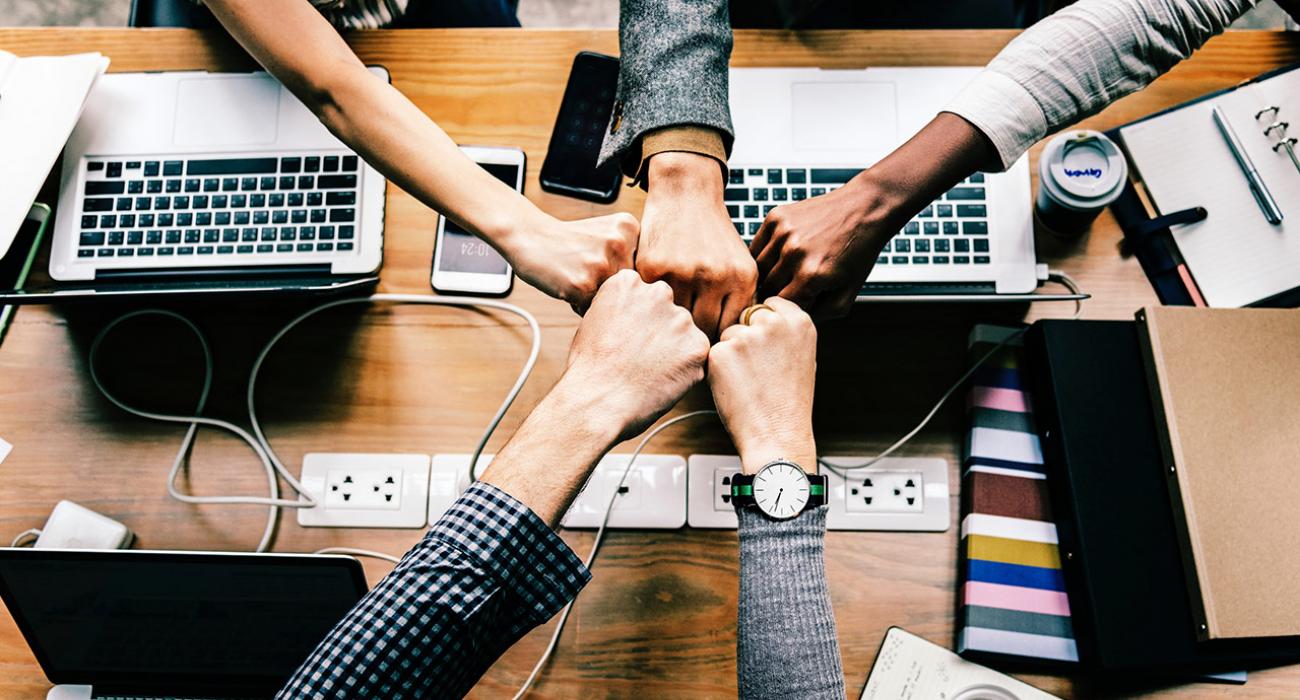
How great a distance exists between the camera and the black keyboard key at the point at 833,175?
929 mm

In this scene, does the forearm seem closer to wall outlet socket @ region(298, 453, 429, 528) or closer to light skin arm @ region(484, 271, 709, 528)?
light skin arm @ region(484, 271, 709, 528)

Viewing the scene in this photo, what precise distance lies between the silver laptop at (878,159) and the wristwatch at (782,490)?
0.78 feet

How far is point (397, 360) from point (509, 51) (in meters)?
0.41

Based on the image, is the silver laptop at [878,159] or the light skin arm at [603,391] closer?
the light skin arm at [603,391]

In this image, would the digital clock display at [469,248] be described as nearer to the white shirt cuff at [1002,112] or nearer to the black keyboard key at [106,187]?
the black keyboard key at [106,187]

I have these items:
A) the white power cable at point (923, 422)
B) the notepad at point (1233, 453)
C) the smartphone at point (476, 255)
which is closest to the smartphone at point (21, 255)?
the smartphone at point (476, 255)

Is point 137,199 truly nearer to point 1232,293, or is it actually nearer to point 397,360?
point 397,360

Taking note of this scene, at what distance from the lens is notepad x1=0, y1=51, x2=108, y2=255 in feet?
2.97

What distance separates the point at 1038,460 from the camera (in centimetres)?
90

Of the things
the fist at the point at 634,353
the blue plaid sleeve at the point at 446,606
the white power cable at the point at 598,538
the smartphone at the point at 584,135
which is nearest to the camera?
the blue plaid sleeve at the point at 446,606

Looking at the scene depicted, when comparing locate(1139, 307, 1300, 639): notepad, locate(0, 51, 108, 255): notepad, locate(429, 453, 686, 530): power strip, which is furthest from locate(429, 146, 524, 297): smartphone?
locate(1139, 307, 1300, 639): notepad

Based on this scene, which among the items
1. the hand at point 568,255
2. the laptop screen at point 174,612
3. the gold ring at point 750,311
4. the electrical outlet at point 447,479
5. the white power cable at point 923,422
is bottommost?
the laptop screen at point 174,612

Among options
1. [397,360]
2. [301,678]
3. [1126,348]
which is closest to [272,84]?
[397,360]

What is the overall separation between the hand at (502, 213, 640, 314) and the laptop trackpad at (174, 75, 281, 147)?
13.7 inches
